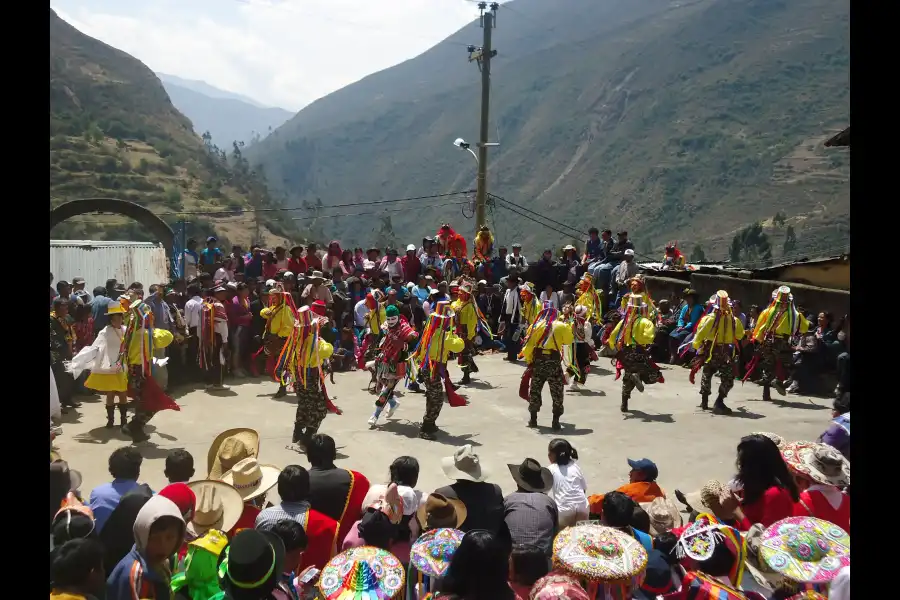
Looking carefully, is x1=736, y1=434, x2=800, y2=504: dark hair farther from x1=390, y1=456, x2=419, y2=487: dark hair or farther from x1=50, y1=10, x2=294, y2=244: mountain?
x1=50, y1=10, x2=294, y2=244: mountain

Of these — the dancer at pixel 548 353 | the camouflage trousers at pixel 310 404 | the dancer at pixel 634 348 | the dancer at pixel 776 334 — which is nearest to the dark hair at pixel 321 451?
the camouflage trousers at pixel 310 404

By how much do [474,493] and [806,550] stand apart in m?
2.34

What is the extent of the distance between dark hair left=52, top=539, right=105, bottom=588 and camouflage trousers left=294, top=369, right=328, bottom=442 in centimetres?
566

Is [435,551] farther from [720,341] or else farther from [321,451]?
[720,341]

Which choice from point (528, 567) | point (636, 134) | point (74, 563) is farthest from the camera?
point (636, 134)

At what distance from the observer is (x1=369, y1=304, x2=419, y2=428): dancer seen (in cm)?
1025

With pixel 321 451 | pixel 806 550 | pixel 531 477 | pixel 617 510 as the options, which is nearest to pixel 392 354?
pixel 321 451

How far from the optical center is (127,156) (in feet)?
197

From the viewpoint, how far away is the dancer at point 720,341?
11344 millimetres

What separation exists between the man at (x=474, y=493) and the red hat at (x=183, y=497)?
1.60 meters

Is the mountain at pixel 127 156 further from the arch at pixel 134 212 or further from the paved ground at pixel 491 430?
the paved ground at pixel 491 430

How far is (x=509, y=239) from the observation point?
8612 cm
